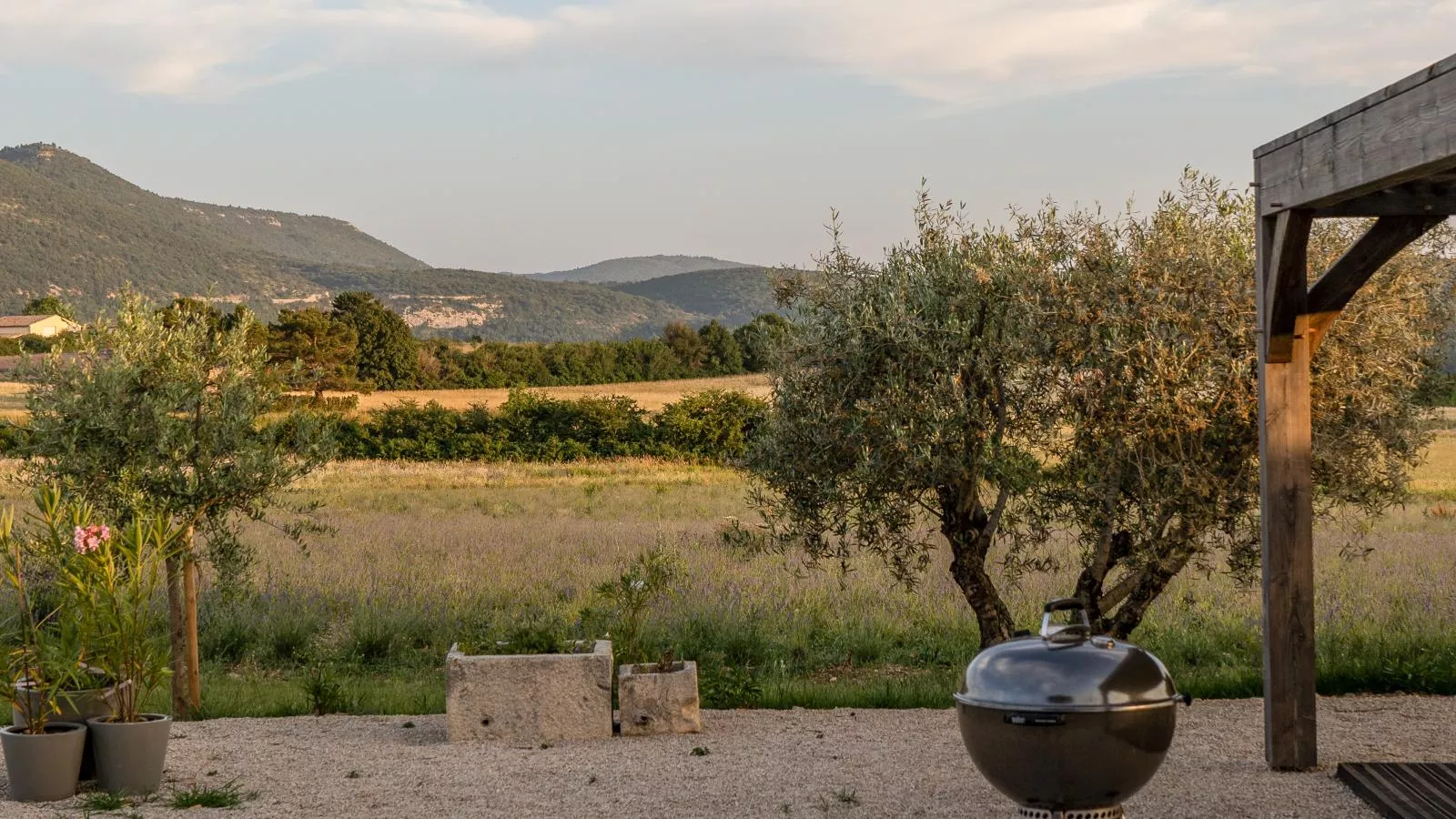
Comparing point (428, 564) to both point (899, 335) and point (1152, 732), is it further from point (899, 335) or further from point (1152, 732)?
point (1152, 732)

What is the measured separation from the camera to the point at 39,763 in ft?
21.7

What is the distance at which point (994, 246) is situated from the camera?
9.62 metres

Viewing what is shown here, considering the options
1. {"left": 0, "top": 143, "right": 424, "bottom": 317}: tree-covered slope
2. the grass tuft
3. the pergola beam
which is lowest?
the grass tuft

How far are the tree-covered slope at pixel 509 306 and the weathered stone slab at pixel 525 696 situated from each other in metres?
109

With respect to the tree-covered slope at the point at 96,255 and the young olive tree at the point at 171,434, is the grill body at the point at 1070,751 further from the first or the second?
the tree-covered slope at the point at 96,255

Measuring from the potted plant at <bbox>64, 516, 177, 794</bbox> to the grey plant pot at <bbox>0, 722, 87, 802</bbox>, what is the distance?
0.17 metres

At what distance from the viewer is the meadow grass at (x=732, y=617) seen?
9570 mm

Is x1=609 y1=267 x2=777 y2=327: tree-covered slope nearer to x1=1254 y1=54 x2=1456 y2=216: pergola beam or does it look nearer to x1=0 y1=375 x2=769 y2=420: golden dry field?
x1=0 y1=375 x2=769 y2=420: golden dry field

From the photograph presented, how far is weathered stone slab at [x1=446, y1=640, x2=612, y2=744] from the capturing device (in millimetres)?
8062

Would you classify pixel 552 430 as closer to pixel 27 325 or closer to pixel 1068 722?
pixel 1068 722

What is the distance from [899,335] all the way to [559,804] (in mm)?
4129

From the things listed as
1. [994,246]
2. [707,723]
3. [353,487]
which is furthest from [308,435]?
[353,487]

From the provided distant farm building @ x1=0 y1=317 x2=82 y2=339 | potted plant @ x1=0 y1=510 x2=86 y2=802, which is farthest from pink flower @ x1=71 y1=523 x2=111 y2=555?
distant farm building @ x1=0 y1=317 x2=82 y2=339

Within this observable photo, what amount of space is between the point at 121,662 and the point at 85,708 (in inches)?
18.0
